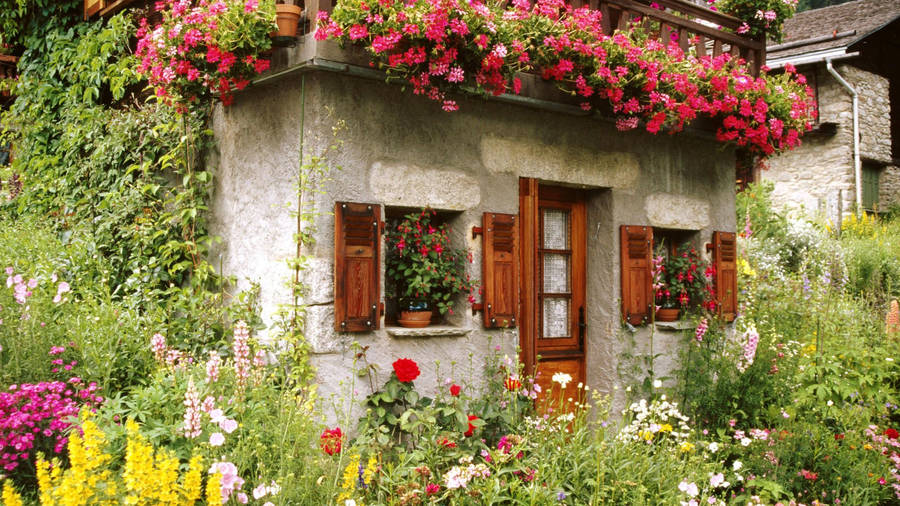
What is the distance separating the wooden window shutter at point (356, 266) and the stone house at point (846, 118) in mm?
11223

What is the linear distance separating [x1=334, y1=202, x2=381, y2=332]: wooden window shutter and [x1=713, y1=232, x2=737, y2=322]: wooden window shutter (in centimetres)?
367

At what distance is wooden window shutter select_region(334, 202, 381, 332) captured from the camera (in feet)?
15.1

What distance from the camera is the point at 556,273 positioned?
247 inches

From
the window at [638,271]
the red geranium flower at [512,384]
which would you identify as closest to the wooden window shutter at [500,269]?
the red geranium flower at [512,384]

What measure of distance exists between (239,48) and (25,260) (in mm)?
2465

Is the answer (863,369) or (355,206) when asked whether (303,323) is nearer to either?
(355,206)

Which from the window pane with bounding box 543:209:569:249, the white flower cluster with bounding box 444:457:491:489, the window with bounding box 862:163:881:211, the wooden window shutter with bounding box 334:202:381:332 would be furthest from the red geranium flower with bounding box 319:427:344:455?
the window with bounding box 862:163:881:211

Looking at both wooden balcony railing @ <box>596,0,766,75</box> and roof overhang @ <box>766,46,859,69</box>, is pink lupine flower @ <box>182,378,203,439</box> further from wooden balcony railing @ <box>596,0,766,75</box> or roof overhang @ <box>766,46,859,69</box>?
roof overhang @ <box>766,46,859,69</box>

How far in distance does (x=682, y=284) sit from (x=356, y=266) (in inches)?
134

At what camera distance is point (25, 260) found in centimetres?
550

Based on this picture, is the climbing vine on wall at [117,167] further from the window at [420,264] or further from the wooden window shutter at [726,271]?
the wooden window shutter at [726,271]

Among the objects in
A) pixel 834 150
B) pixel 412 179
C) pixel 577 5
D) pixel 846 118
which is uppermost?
pixel 846 118

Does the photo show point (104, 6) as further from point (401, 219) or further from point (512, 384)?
point (512, 384)

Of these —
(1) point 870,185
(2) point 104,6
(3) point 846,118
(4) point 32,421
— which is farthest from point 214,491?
(1) point 870,185
